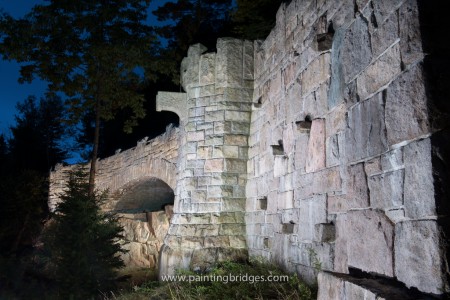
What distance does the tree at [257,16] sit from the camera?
9.17 meters

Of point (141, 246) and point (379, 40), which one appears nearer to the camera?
point (379, 40)

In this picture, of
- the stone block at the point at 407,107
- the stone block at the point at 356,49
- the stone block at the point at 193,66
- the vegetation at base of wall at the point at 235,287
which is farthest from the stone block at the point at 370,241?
the stone block at the point at 193,66

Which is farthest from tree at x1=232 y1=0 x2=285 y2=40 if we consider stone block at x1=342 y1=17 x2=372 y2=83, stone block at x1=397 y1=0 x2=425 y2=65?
stone block at x1=397 y1=0 x2=425 y2=65

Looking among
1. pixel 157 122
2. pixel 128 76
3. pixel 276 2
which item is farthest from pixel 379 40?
pixel 157 122

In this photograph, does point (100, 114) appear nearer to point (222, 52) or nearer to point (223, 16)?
point (222, 52)

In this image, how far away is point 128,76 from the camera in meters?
11.1

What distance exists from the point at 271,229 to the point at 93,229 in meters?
4.12

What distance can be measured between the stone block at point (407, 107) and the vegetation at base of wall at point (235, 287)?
181cm

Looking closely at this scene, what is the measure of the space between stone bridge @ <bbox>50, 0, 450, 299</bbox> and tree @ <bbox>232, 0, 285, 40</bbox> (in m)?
3.28

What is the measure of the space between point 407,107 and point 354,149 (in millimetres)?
621

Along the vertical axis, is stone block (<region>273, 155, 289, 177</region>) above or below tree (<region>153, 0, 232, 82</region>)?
below

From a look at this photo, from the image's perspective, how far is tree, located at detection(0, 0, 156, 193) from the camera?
9703 mm

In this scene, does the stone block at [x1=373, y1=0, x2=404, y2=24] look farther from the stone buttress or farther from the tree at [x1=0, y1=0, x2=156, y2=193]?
the tree at [x1=0, y1=0, x2=156, y2=193]

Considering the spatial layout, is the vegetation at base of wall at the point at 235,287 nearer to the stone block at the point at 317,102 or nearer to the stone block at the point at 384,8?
the stone block at the point at 317,102
